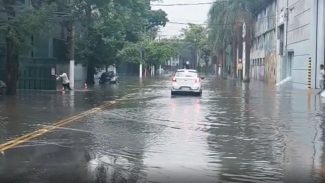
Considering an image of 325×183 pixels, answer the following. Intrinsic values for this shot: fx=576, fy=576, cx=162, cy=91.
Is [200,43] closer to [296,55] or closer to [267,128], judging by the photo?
[296,55]

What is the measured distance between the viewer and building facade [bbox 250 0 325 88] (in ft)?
132

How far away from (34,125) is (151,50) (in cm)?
7326

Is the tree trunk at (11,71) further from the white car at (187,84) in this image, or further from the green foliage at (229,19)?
the green foliage at (229,19)

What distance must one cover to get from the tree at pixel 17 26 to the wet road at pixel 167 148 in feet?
27.4

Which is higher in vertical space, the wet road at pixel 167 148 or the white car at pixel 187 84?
the white car at pixel 187 84

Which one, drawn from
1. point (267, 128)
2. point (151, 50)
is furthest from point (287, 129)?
point (151, 50)

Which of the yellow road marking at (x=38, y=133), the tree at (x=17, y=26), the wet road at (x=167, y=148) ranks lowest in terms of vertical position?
the wet road at (x=167, y=148)

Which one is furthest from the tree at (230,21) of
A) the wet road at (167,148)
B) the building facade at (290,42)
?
the wet road at (167,148)

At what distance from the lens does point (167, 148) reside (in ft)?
38.3

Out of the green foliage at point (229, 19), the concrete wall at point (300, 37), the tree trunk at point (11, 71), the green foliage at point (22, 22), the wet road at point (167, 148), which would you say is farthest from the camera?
the green foliage at point (229, 19)

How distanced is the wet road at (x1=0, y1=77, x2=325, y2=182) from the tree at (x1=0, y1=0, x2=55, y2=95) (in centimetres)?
835

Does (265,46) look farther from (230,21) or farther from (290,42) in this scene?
(290,42)

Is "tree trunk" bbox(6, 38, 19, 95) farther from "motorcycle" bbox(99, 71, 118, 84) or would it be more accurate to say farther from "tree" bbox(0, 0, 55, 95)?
"motorcycle" bbox(99, 71, 118, 84)

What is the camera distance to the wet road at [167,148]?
891 centimetres
